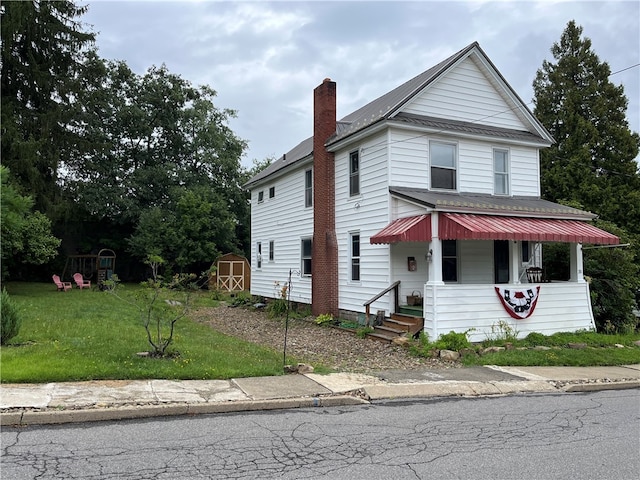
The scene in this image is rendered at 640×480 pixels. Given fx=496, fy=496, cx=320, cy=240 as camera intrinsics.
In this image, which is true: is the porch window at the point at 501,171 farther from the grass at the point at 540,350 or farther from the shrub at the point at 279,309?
the shrub at the point at 279,309

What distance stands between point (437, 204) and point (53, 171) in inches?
980

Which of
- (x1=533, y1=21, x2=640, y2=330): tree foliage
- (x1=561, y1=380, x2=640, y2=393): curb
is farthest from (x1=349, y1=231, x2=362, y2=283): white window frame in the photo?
(x1=533, y1=21, x2=640, y2=330): tree foliage

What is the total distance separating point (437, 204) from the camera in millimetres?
12070

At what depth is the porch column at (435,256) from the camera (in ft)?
39.2

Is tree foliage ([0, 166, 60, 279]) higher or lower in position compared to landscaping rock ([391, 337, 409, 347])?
higher

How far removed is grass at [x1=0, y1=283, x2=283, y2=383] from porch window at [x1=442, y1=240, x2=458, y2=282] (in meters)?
6.04

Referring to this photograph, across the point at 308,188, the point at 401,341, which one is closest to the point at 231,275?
the point at 308,188

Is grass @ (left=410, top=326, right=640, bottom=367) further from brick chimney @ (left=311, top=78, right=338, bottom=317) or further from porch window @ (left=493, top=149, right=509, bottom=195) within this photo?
brick chimney @ (left=311, top=78, right=338, bottom=317)

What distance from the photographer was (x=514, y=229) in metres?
12.1

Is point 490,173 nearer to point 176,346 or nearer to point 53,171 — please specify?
point 176,346

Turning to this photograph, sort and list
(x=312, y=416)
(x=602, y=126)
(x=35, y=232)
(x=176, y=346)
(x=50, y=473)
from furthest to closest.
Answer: (x=602, y=126), (x=35, y=232), (x=176, y=346), (x=312, y=416), (x=50, y=473)

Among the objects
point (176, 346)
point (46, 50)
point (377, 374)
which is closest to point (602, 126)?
point (377, 374)

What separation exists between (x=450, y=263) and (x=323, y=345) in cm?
473

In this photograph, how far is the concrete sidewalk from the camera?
6.16 m
